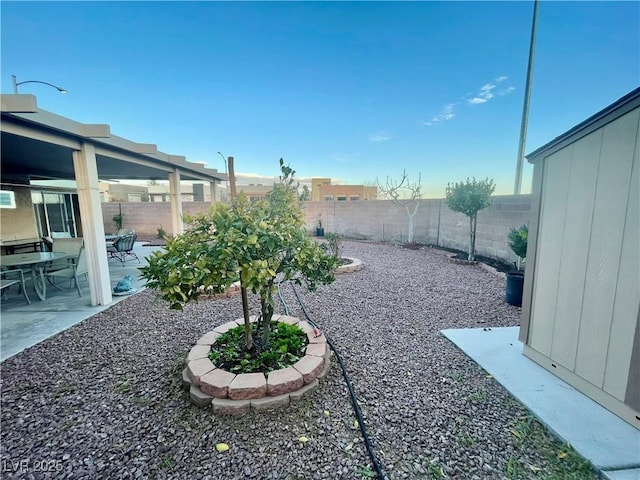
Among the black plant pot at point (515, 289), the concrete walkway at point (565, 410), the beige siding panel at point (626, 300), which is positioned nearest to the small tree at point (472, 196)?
the black plant pot at point (515, 289)

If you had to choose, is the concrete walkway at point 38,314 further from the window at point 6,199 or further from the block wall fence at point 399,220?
the block wall fence at point 399,220

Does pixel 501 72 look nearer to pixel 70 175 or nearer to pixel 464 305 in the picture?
pixel 464 305

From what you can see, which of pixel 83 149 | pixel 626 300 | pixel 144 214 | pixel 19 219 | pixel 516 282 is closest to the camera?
pixel 626 300

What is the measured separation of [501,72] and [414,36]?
338 cm

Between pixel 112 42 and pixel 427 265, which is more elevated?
pixel 112 42

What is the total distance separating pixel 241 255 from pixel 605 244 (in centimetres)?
247

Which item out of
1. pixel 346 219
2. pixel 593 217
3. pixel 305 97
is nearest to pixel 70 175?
pixel 305 97

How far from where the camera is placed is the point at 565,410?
183cm

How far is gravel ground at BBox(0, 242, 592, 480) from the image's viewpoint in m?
1.47

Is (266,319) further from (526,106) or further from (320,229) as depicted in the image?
(526,106)

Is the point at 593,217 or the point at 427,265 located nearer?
the point at 593,217

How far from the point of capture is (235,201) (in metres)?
2.23

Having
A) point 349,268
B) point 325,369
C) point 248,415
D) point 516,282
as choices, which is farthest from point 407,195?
point 248,415

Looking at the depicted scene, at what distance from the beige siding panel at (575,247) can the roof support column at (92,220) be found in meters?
5.48
